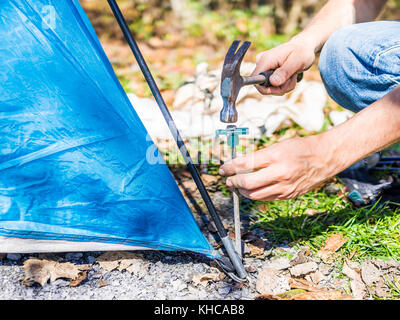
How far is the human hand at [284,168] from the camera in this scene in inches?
41.5

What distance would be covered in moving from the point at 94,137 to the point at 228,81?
18.7 inches

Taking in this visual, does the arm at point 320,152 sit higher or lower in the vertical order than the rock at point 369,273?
higher

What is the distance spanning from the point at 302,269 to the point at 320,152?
0.55 meters

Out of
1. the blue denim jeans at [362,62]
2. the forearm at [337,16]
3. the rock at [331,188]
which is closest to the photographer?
the blue denim jeans at [362,62]

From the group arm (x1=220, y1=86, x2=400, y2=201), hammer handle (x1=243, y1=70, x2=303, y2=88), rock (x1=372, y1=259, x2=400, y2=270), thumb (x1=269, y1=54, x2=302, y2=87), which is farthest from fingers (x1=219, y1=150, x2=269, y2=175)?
rock (x1=372, y1=259, x2=400, y2=270)

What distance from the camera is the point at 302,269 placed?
56.4 inches

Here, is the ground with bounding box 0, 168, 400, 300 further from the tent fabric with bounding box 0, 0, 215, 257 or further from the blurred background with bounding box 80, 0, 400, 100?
the blurred background with bounding box 80, 0, 400, 100

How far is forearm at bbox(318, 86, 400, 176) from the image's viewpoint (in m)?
1.06

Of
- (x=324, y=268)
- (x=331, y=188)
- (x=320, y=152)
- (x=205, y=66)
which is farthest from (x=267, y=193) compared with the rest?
(x=205, y=66)

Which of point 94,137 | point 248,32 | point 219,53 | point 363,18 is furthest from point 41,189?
point 248,32

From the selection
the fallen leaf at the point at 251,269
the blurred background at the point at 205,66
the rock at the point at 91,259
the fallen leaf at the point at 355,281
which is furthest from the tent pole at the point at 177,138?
the blurred background at the point at 205,66

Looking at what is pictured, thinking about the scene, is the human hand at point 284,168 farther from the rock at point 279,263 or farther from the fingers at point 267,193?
the rock at point 279,263

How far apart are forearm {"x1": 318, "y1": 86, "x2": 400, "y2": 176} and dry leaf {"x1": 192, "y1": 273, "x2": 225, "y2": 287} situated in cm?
59

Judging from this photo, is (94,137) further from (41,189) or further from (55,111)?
(41,189)
